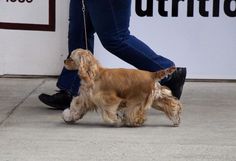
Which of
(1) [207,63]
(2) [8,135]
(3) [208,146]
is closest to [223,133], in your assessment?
(3) [208,146]

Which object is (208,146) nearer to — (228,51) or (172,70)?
(172,70)

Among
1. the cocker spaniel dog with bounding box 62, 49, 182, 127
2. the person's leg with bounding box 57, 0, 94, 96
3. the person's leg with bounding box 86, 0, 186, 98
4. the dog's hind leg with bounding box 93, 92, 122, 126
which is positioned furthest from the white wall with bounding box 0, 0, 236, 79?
the dog's hind leg with bounding box 93, 92, 122, 126

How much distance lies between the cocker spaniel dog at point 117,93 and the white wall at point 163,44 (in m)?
2.14

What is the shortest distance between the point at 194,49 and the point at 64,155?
10.9 feet

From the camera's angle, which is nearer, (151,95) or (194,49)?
(151,95)

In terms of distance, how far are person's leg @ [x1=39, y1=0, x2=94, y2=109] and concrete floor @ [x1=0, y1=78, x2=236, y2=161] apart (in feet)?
0.37

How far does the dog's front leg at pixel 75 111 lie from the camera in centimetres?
598

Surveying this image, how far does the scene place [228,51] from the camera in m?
8.17

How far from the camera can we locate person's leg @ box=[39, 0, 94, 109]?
6.59m

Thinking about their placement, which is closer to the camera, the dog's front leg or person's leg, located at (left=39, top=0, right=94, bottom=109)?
the dog's front leg

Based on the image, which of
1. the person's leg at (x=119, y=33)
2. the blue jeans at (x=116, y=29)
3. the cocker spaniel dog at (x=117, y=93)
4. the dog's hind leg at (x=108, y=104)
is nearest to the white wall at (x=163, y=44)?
the blue jeans at (x=116, y=29)

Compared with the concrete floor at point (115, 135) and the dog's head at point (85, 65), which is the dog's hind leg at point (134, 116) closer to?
the concrete floor at point (115, 135)

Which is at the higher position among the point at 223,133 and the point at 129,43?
the point at 129,43

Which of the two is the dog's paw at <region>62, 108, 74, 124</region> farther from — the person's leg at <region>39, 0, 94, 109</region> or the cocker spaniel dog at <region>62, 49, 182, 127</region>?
the person's leg at <region>39, 0, 94, 109</region>
